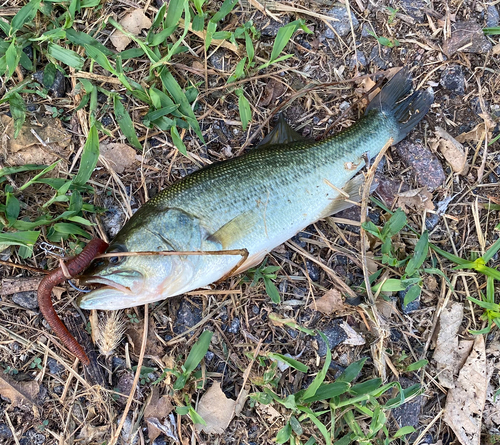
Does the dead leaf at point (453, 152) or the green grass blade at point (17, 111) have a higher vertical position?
the green grass blade at point (17, 111)

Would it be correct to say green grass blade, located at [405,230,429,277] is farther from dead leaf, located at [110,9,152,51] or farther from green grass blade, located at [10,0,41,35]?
green grass blade, located at [10,0,41,35]

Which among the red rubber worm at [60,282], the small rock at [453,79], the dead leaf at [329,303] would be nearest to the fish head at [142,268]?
the red rubber worm at [60,282]

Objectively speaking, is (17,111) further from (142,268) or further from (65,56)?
(142,268)

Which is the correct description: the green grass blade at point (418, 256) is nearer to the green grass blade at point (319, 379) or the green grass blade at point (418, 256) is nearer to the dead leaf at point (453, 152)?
the dead leaf at point (453, 152)

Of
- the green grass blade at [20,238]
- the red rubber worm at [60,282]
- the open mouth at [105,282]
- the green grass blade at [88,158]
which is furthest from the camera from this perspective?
the green grass blade at [88,158]

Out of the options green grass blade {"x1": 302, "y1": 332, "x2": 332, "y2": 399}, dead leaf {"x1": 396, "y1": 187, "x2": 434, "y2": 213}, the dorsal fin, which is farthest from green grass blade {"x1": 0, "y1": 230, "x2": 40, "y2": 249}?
dead leaf {"x1": 396, "y1": 187, "x2": 434, "y2": 213}

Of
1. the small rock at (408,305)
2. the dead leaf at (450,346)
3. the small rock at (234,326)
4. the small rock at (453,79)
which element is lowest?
the dead leaf at (450,346)

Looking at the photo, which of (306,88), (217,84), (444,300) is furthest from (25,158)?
(444,300)
